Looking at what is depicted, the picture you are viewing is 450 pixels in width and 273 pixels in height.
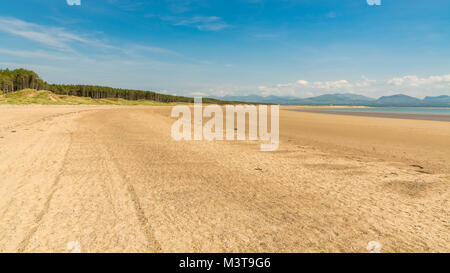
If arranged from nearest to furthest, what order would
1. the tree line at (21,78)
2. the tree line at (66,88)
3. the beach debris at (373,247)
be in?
the beach debris at (373,247), the tree line at (66,88), the tree line at (21,78)

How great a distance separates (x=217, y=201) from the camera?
4840 mm

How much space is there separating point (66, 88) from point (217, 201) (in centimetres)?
15912

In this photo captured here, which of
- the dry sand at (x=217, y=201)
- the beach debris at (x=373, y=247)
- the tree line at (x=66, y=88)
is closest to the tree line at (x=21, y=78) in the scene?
the tree line at (x=66, y=88)

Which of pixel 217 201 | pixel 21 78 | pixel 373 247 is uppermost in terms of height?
pixel 21 78

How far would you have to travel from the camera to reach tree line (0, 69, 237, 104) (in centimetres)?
9471

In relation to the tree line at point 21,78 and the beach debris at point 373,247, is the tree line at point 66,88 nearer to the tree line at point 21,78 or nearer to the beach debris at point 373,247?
the tree line at point 21,78

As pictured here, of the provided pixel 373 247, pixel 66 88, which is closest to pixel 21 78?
pixel 66 88

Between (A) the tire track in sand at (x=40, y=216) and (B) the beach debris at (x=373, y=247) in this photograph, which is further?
(B) the beach debris at (x=373, y=247)

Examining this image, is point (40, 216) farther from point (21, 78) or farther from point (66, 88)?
point (66, 88)

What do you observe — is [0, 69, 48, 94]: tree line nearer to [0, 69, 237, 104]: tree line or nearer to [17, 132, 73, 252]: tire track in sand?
[0, 69, 237, 104]: tree line

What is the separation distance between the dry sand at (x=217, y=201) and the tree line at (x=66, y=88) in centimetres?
10881

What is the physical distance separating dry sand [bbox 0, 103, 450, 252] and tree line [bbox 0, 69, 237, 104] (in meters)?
109

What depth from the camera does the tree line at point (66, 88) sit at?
9471 centimetres
